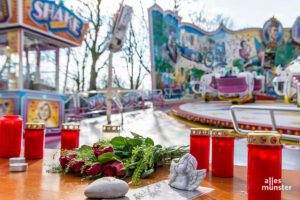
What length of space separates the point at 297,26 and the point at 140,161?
2135 cm

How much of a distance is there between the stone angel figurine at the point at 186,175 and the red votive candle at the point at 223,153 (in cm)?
26

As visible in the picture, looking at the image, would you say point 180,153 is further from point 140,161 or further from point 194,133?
point 140,161

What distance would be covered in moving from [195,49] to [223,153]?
17.4 metres

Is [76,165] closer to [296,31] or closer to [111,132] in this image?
[111,132]

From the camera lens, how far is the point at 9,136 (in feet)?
5.32

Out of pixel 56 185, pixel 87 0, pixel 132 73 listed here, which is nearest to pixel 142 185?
pixel 56 185

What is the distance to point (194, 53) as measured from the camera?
17984mm

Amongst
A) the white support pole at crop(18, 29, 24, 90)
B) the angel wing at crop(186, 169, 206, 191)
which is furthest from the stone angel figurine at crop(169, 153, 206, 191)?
the white support pole at crop(18, 29, 24, 90)

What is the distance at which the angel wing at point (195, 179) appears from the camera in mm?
1000

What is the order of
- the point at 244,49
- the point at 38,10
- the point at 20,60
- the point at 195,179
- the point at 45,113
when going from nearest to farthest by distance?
the point at 195,179 < the point at 20,60 < the point at 38,10 < the point at 45,113 < the point at 244,49

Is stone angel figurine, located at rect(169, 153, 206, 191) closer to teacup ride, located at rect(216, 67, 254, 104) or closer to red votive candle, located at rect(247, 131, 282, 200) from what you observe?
red votive candle, located at rect(247, 131, 282, 200)

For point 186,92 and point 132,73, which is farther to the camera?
point 132,73

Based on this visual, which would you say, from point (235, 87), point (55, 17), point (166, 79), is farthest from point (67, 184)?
point (166, 79)

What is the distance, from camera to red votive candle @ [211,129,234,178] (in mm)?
1253
